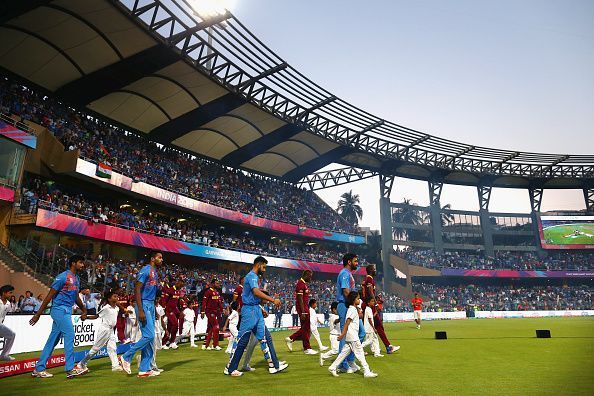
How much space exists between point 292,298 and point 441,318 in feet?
52.0

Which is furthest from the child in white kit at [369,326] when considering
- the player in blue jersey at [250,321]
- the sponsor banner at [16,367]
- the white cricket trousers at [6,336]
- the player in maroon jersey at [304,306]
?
the white cricket trousers at [6,336]

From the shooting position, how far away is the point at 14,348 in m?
12.6

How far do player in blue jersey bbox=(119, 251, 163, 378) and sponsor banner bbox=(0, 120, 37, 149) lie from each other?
18.0 metres

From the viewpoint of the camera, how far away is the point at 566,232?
5625 cm

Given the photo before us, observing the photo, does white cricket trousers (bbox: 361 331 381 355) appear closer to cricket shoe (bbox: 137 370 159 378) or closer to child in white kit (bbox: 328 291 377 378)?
child in white kit (bbox: 328 291 377 378)

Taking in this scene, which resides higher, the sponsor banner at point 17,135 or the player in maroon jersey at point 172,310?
the sponsor banner at point 17,135

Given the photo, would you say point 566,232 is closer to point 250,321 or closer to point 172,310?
point 172,310

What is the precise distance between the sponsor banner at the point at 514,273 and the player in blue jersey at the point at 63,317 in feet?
158

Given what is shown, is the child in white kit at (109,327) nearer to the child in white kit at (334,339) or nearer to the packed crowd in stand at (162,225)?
the child in white kit at (334,339)

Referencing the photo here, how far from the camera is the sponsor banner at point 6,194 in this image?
2150cm

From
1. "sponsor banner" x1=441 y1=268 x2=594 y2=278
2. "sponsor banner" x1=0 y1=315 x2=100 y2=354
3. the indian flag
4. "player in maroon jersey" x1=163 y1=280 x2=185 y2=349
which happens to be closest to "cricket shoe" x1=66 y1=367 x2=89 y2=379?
"sponsor banner" x1=0 y1=315 x2=100 y2=354

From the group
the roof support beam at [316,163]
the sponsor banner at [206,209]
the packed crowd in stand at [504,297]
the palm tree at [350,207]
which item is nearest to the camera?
the sponsor banner at [206,209]

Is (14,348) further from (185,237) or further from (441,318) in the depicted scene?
(441,318)

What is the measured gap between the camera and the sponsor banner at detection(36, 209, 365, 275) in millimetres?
23234
